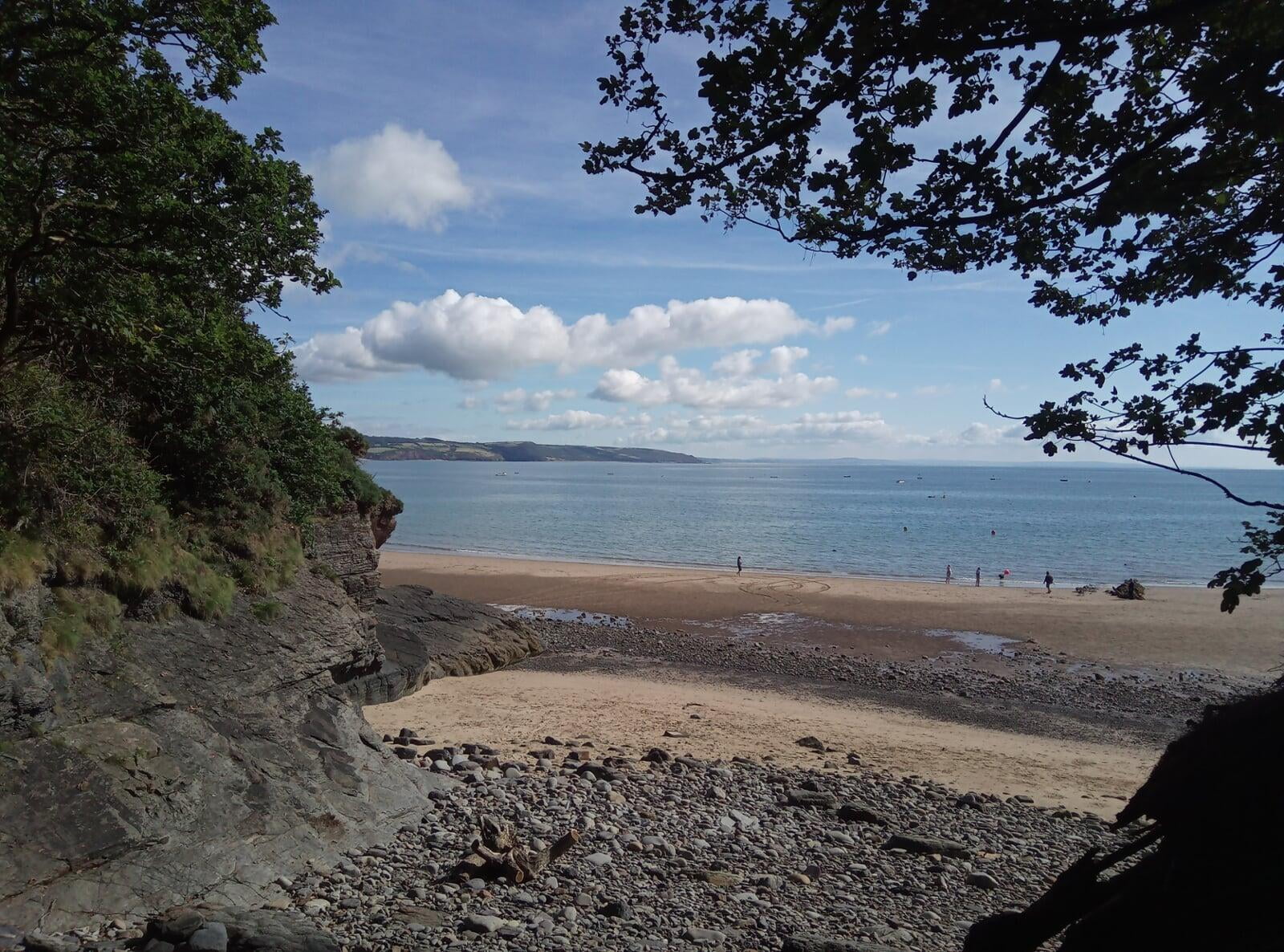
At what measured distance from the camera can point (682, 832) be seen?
417 inches

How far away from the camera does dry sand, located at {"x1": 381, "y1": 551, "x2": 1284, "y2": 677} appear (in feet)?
95.0

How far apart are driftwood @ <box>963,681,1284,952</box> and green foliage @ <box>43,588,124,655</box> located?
8491 mm

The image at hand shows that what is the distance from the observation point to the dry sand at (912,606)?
29.0 m

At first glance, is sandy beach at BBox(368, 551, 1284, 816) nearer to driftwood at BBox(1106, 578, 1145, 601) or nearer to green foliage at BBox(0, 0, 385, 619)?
driftwood at BBox(1106, 578, 1145, 601)

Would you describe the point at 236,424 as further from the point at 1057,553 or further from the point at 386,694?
the point at 1057,553

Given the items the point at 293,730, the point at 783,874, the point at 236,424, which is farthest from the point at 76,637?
the point at 783,874

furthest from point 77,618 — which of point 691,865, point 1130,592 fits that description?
point 1130,592

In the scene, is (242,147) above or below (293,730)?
above

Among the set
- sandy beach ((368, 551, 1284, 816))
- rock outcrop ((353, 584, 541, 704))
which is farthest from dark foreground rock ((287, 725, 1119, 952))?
rock outcrop ((353, 584, 541, 704))

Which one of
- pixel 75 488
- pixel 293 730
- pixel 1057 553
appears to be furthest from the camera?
pixel 1057 553

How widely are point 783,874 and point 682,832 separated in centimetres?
156

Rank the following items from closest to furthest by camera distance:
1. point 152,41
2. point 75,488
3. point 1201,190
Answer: point 1201,190 → point 152,41 → point 75,488

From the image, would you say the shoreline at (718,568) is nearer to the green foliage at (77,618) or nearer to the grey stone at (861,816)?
the grey stone at (861,816)

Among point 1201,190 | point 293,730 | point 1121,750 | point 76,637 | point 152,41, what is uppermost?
point 152,41
